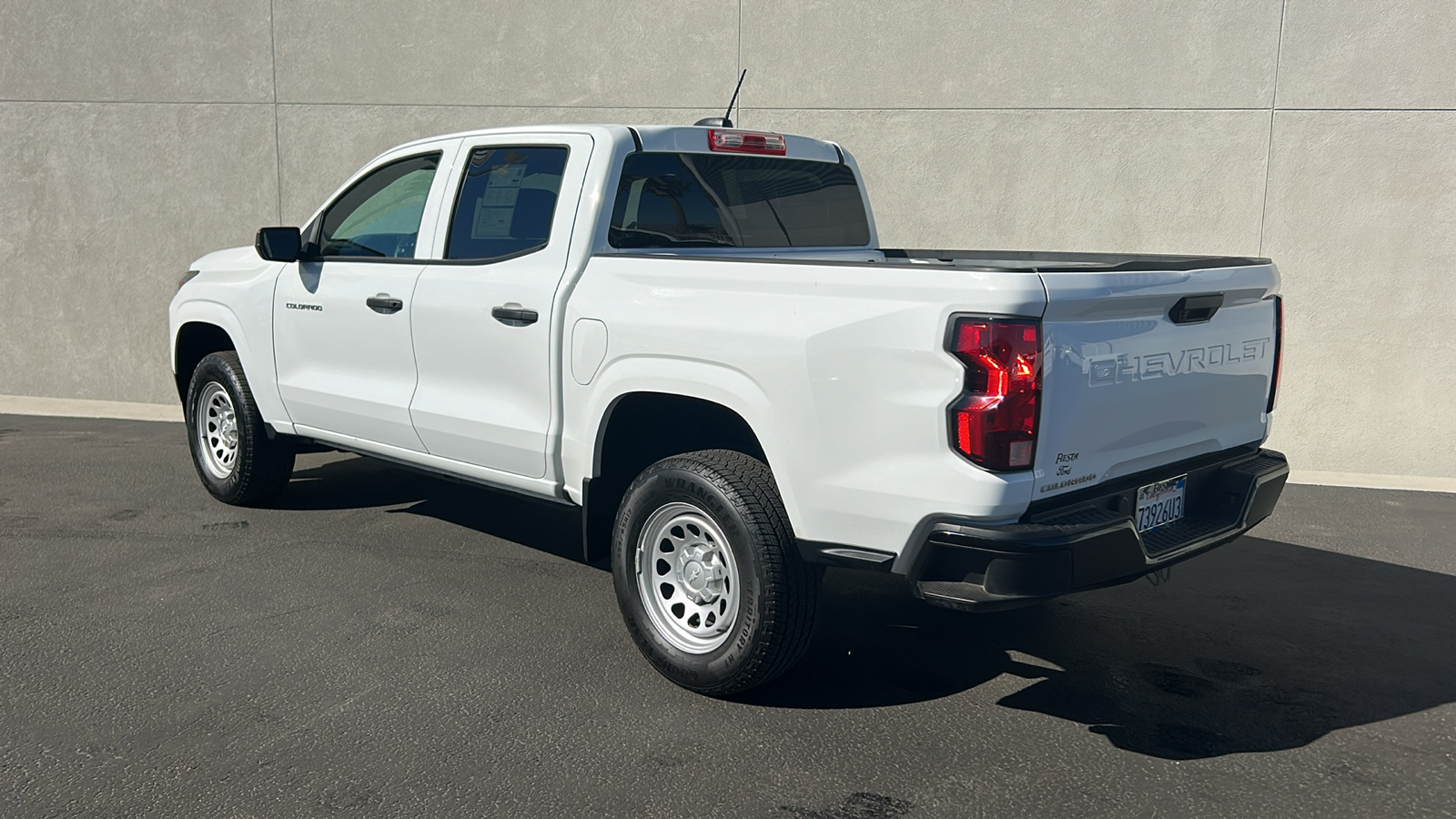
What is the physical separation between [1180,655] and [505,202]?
127 inches

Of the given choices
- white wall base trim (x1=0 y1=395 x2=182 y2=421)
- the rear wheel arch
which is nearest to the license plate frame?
the rear wheel arch

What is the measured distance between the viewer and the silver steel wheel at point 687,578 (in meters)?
3.87

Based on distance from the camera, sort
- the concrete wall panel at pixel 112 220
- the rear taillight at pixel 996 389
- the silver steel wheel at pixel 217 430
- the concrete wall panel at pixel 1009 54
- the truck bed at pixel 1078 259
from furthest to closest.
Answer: the concrete wall panel at pixel 112 220 < the concrete wall panel at pixel 1009 54 < the silver steel wheel at pixel 217 430 < the truck bed at pixel 1078 259 < the rear taillight at pixel 996 389

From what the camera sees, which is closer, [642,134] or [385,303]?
[642,134]

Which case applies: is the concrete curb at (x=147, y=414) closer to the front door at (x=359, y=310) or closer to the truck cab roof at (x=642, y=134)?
the front door at (x=359, y=310)

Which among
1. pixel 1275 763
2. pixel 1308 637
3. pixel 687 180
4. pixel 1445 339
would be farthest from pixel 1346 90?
pixel 1275 763

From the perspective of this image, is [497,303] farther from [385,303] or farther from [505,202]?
[385,303]

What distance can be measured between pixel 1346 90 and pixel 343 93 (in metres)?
7.42

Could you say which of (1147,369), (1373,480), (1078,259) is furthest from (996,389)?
(1373,480)

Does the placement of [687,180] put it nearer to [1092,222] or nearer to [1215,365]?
[1215,365]

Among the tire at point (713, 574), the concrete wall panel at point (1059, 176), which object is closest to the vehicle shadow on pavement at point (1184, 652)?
the tire at point (713, 574)

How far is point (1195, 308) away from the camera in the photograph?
3.68 metres

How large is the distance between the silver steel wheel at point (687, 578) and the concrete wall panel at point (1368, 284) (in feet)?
18.4

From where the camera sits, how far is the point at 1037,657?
171 inches
